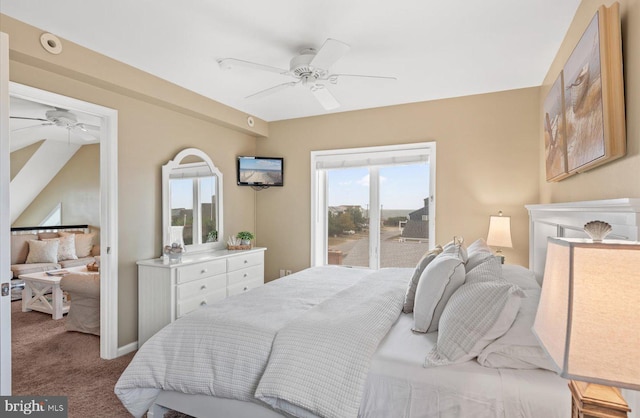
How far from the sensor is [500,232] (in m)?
3.37

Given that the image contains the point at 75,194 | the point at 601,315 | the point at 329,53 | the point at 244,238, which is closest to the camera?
the point at 601,315

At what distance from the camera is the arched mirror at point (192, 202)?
11.9 feet

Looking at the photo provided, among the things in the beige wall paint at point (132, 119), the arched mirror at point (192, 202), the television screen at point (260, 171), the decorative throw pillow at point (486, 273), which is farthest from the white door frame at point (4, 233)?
the television screen at point (260, 171)

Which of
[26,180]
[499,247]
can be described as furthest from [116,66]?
[26,180]

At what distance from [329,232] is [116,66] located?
10.0 feet

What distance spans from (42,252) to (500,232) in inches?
262

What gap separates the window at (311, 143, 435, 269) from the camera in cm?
412

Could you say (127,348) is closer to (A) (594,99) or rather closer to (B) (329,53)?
(B) (329,53)

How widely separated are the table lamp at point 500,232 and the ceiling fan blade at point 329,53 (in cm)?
229

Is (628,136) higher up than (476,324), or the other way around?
(628,136)

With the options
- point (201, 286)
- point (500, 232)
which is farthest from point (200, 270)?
point (500, 232)

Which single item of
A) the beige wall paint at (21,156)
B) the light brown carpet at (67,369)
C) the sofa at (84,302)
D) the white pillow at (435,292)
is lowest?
the light brown carpet at (67,369)

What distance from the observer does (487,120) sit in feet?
12.1

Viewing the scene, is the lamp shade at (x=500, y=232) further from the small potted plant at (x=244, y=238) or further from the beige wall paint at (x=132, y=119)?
the beige wall paint at (x=132, y=119)
